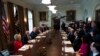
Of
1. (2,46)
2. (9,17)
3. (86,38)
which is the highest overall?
(9,17)

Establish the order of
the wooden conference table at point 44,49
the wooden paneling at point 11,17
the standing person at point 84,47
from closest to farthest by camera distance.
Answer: the wooden conference table at point 44,49 → the standing person at point 84,47 → the wooden paneling at point 11,17

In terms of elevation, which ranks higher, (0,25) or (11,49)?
(0,25)

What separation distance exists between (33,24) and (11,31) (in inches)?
335

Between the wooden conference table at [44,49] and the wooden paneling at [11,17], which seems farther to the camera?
the wooden paneling at [11,17]

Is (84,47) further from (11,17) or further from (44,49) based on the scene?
(11,17)

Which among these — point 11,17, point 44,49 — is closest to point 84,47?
point 44,49

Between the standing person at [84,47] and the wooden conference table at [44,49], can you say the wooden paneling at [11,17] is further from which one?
the standing person at [84,47]

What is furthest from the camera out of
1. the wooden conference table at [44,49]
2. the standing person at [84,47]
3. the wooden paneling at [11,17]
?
the wooden paneling at [11,17]

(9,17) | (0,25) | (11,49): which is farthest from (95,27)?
(9,17)

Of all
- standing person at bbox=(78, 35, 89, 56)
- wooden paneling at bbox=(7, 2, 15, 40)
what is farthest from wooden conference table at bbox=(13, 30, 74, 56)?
wooden paneling at bbox=(7, 2, 15, 40)

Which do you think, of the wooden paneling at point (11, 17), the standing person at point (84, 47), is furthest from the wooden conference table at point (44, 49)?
the wooden paneling at point (11, 17)

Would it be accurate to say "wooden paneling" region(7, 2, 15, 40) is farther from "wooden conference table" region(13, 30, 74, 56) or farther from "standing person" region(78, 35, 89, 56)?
"standing person" region(78, 35, 89, 56)

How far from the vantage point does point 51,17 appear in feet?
61.7

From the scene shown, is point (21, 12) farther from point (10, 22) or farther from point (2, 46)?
point (2, 46)
